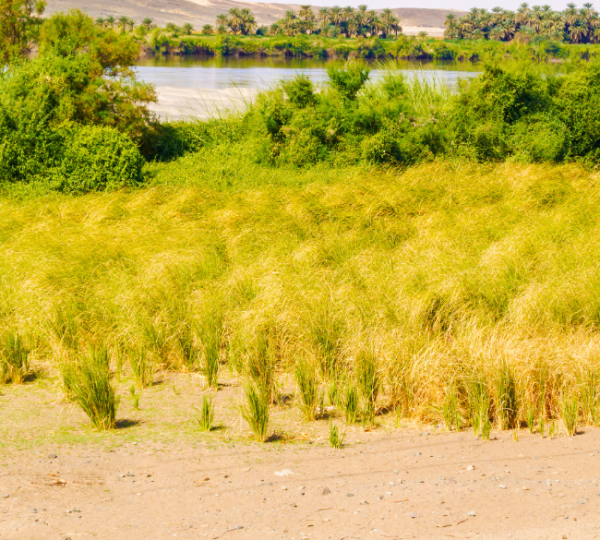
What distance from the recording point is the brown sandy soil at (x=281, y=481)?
3307 millimetres

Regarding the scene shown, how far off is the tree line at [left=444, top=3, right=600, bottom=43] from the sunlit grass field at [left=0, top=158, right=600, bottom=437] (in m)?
98.9

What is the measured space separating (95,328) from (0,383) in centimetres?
86

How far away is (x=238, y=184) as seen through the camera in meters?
12.4

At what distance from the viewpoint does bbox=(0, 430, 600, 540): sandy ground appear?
3.29m

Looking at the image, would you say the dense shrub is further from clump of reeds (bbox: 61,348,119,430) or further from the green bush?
clump of reeds (bbox: 61,348,119,430)

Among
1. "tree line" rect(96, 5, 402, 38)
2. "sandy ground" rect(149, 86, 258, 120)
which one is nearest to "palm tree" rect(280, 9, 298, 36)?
"tree line" rect(96, 5, 402, 38)

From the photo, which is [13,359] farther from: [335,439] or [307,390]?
[335,439]

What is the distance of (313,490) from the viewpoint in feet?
12.2

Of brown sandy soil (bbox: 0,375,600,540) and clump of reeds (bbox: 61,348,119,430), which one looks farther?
clump of reeds (bbox: 61,348,119,430)

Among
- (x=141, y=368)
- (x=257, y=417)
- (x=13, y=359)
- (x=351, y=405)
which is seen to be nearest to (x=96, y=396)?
(x=141, y=368)

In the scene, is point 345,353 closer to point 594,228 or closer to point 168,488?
point 168,488

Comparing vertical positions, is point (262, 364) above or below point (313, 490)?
above

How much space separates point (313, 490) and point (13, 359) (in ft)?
9.19

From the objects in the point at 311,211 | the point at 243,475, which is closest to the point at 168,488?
the point at 243,475
